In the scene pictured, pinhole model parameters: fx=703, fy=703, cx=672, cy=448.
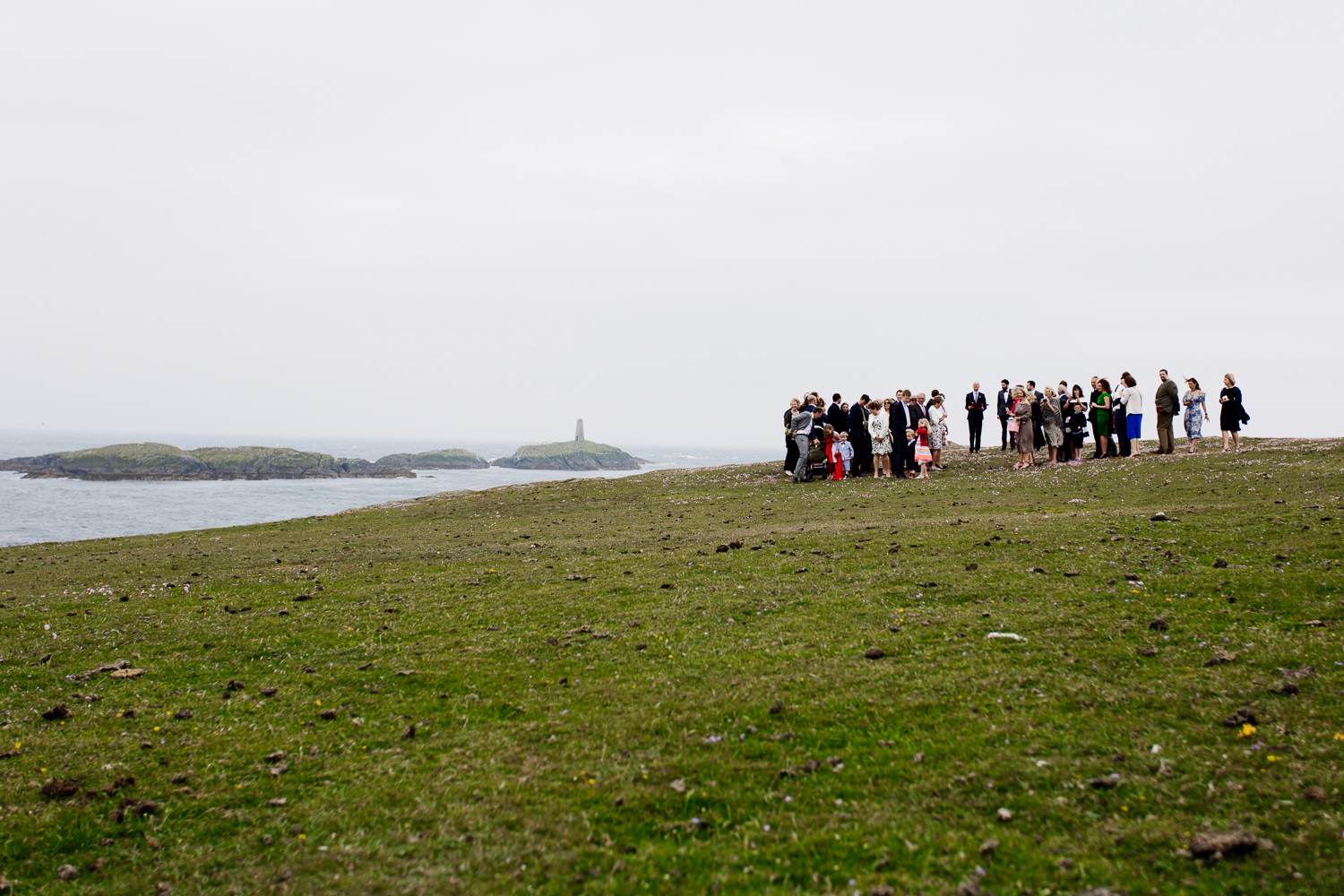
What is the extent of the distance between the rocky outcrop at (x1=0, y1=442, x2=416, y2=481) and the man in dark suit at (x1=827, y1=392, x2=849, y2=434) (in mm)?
117989

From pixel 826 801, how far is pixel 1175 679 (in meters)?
4.63

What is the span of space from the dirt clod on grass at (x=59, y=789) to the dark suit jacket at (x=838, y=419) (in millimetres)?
33533

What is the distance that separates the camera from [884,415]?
34.9 meters

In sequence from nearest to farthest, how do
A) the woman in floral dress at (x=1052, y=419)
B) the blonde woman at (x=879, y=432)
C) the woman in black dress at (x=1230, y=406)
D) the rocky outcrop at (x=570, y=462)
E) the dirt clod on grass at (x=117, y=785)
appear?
the dirt clod on grass at (x=117, y=785)
the woman in black dress at (x=1230, y=406)
the woman in floral dress at (x=1052, y=419)
the blonde woman at (x=879, y=432)
the rocky outcrop at (x=570, y=462)

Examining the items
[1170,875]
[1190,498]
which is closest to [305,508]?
[1190,498]

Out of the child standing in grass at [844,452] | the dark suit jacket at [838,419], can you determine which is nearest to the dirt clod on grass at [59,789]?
the child standing in grass at [844,452]

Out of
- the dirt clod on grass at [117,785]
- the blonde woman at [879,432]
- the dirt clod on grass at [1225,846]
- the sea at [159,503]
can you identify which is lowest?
the sea at [159,503]

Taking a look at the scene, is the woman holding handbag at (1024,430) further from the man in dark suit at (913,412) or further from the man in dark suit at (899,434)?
the man in dark suit at (899,434)

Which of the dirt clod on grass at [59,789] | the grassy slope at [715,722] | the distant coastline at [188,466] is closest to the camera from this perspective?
the grassy slope at [715,722]

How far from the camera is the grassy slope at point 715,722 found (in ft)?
17.5

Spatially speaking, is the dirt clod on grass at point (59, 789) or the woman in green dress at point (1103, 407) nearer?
the dirt clod on grass at point (59, 789)

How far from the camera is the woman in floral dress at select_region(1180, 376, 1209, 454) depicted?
37191mm

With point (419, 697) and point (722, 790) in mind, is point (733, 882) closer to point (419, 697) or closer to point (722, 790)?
point (722, 790)

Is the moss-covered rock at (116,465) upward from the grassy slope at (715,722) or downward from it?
upward
